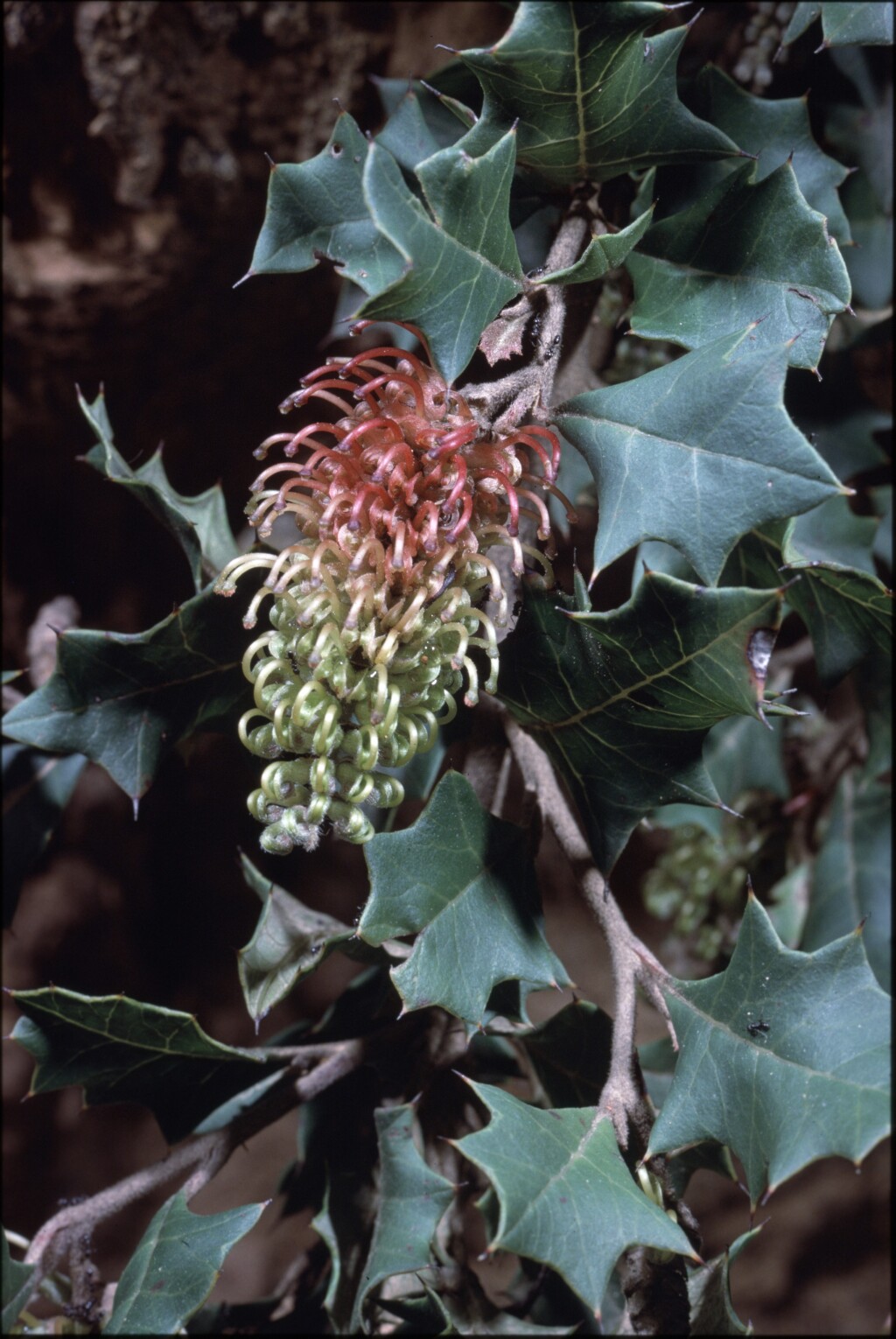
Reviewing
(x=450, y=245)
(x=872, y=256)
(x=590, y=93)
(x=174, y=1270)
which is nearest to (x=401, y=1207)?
(x=174, y=1270)

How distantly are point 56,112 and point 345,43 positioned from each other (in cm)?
35

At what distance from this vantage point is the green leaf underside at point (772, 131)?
873 mm

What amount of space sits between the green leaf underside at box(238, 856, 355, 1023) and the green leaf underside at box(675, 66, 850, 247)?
2.44 feet

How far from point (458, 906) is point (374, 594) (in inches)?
9.1

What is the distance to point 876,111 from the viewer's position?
1075mm

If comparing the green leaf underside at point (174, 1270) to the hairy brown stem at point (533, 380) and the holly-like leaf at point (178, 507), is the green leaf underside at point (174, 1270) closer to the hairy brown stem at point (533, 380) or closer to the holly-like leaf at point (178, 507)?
the holly-like leaf at point (178, 507)

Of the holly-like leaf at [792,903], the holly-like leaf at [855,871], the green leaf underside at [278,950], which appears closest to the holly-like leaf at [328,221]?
the green leaf underside at [278,950]

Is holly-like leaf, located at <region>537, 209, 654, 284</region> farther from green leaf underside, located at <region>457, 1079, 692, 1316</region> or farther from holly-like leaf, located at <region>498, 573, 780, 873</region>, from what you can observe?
green leaf underside, located at <region>457, 1079, 692, 1316</region>

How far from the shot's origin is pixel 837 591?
0.89m

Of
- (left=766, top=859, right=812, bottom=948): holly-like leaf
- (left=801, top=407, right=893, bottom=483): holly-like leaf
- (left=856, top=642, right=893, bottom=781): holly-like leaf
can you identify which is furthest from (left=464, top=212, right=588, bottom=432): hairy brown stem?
(left=766, top=859, right=812, bottom=948): holly-like leaf

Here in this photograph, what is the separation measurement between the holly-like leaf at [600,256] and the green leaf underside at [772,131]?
30 centimetres

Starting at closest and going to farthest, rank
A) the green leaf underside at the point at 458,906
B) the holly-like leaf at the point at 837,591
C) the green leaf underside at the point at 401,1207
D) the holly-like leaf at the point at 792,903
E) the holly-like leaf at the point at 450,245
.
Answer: the holly-like leaf at the point at 450,245
the green leaf underside at the point at 458,906
the green leaf underside at the point at 401,1207
the holly-like leaf at the point at 837,591
the holly-like leaf at the point at 792,903

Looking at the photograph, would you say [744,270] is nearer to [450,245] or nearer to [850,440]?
[450,245]

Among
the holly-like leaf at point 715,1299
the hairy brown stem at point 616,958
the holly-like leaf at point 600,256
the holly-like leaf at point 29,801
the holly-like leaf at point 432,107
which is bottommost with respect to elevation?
the holly-like leaf at point 715,1299
